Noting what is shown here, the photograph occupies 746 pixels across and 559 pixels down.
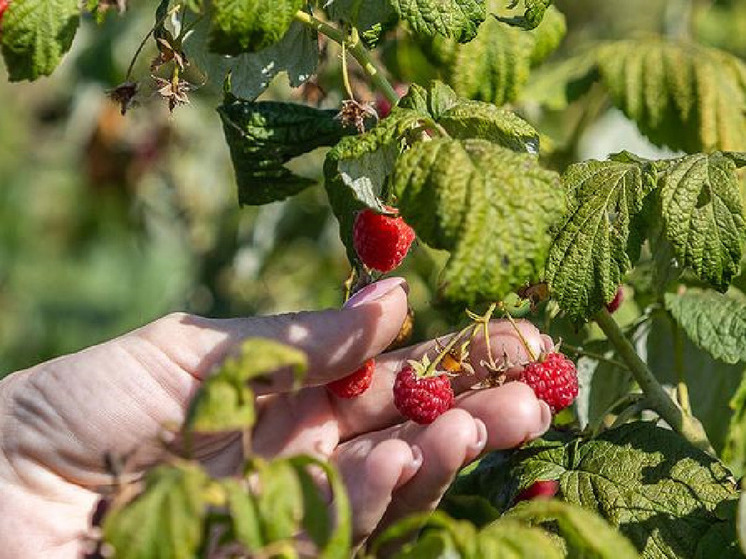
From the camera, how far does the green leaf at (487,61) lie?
6.19 feet

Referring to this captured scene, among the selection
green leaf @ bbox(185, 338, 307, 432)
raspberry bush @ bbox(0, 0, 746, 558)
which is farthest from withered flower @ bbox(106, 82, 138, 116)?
green leaf @ bbox(185, 338, 307, 432)

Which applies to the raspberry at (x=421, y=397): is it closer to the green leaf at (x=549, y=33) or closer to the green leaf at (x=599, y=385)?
the green leaf at (x=599, y=385)

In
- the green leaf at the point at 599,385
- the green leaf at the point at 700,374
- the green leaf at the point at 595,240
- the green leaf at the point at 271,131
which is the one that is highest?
the green leaf at the point at 271,131

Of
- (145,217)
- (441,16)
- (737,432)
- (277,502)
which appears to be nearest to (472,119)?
(441,16)

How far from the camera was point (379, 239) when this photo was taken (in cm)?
141

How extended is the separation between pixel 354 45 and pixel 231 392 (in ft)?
1.97

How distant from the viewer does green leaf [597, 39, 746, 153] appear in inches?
80.4

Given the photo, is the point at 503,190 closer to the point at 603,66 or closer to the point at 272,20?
the point at 272,20

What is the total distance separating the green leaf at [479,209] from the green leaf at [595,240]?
0.70 ft

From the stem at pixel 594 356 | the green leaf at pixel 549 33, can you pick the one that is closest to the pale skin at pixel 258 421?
the stem at pixel 594 356

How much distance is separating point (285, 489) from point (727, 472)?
27.9 inches

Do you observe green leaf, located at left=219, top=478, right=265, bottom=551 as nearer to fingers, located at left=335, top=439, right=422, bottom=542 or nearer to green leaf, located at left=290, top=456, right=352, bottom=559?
green leaf, located at left=290, top=456, right=352, bottom=559

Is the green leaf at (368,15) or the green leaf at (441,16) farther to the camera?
the green leaf at (368,15)

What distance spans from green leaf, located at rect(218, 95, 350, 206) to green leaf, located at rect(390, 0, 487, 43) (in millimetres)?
251
